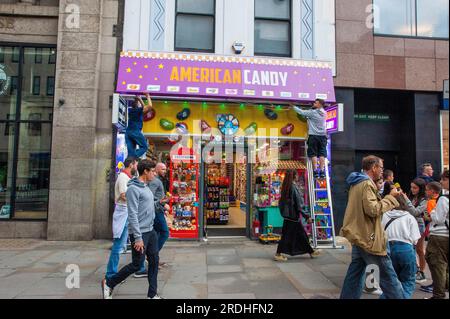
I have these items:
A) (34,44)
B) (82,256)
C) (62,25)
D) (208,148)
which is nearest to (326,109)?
(208,148)

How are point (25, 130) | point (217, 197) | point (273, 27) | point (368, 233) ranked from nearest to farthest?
point (368, 233)
point (25, 130)
point (273, 27)
point (217, 197)

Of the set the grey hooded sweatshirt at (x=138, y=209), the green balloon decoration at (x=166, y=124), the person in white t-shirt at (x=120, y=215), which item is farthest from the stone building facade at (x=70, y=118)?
the grey hooded sweatshirt at (x=138, y=209)

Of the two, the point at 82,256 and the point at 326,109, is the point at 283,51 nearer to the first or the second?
the point at 326,109

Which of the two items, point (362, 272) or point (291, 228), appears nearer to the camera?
point (362, 272)

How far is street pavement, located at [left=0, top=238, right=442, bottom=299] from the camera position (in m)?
5.22

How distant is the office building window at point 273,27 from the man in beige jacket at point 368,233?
645cm

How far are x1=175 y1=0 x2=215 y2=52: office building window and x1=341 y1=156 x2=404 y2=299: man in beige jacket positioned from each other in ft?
22.4

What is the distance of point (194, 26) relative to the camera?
9750 millimetres

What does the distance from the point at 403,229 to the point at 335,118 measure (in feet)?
14.1

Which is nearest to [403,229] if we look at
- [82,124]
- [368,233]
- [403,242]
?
[403,242]

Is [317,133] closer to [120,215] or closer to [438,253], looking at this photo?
[438,253]

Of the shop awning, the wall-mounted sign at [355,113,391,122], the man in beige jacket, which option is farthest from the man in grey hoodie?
the wall-mounted sign at [355,113,391,122]

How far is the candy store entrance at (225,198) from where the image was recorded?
9648 millimetres

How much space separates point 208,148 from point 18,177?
209 inches
